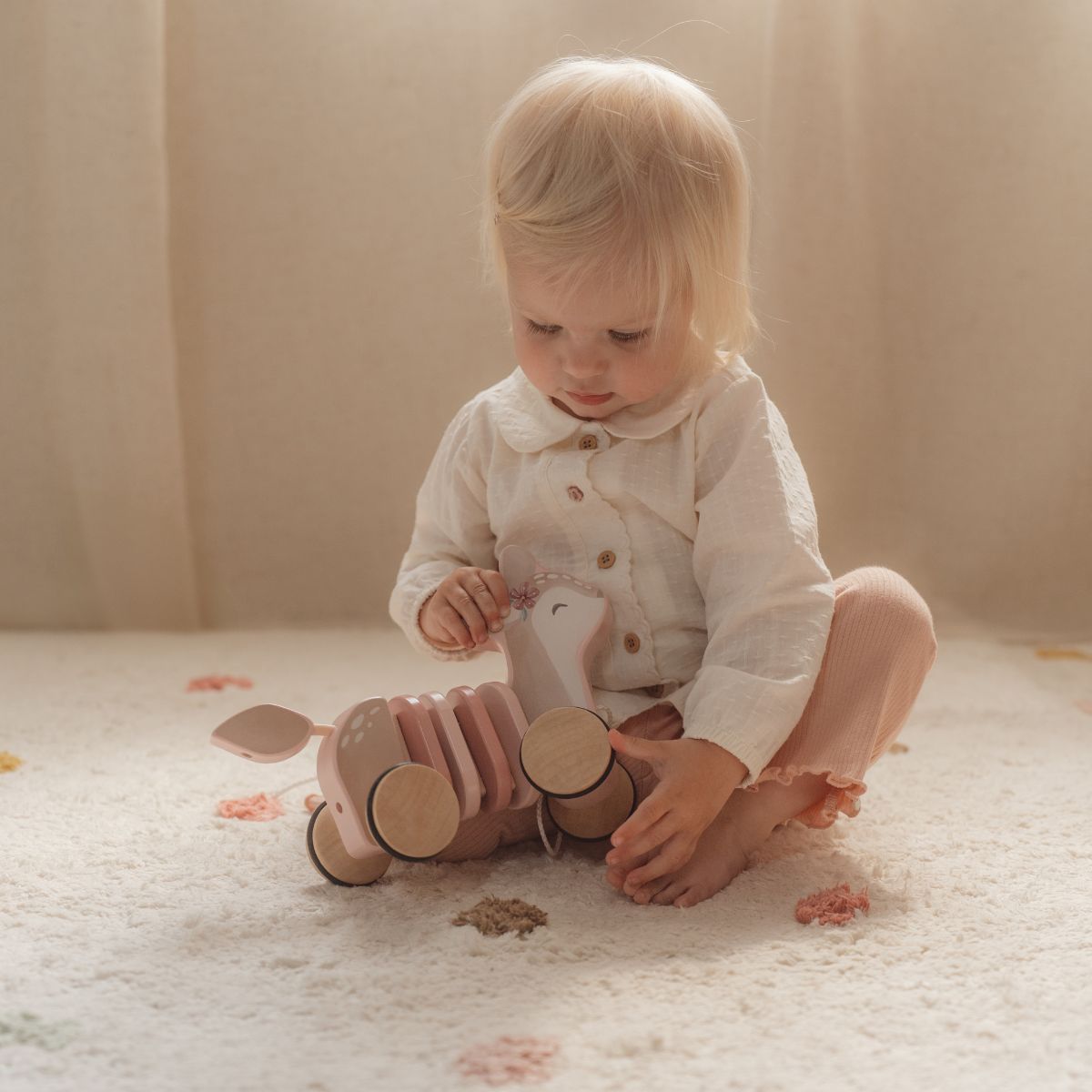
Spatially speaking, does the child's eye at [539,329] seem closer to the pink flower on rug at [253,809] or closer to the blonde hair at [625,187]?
the blonde hair at [625,187]

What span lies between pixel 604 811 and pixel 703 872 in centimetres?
8

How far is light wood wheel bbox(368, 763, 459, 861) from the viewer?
0.71m

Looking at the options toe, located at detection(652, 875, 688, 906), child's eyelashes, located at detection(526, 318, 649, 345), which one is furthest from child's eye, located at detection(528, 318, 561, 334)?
toe, located at detection(652, 875, 688, 906)

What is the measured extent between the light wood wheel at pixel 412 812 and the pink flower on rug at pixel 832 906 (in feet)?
0.66

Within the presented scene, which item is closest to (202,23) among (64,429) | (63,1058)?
(64,429)

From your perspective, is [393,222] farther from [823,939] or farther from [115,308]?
[823,939]

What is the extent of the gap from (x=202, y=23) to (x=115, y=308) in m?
0.33

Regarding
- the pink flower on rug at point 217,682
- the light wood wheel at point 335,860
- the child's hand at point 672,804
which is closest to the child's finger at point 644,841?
the child's hand at point 672,804

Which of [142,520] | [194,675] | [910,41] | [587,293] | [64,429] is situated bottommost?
[194,675]

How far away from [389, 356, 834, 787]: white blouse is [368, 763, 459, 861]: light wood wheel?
153 mm

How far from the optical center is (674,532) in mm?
872

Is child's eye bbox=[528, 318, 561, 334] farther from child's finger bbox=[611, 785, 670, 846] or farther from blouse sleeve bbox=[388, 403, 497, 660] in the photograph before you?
child's finger bbox=[611, 785, 670, 846]

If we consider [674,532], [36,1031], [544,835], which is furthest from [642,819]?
[36,1031]

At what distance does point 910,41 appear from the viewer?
1.41 metres
